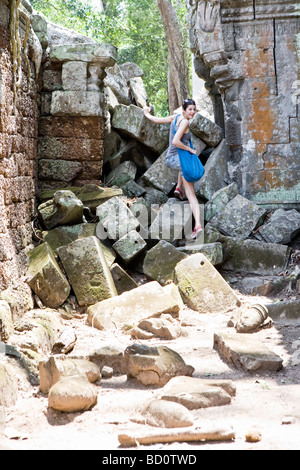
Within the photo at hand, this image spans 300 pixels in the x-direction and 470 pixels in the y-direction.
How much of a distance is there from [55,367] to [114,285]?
2.62 meters

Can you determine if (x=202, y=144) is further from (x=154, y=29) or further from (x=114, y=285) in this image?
(x=154, y=29)

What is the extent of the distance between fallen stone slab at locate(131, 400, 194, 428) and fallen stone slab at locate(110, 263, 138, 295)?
321cm

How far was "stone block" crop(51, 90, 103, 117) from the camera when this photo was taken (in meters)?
7.31

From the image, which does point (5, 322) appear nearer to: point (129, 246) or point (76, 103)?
point (129, 246)

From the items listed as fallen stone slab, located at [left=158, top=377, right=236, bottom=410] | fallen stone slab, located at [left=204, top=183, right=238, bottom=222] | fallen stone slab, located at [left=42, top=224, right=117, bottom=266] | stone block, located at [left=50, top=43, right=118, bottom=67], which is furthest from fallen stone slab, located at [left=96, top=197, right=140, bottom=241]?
fallen stone slab, located at [left=158, top=377, right=236, bottom=410]

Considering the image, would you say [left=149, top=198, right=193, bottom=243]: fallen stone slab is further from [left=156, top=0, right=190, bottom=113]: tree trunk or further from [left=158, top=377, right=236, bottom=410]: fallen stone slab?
[left=156, top=0, right=190, bottom=113]: tree trunk

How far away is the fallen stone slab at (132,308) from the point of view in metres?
5.41

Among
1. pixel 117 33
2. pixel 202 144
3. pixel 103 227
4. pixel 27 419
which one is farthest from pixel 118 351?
pixel 117 33

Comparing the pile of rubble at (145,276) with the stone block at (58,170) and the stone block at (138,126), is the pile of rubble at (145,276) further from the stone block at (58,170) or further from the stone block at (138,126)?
the stone block at (58,170)

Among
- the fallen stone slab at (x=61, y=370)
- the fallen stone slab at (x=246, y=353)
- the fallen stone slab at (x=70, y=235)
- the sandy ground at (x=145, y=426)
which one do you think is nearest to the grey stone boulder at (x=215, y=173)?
the fallen stone slab at (x=70, y=235)

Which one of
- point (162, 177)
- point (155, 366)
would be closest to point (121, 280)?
point (162, 177)

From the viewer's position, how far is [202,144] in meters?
8.58

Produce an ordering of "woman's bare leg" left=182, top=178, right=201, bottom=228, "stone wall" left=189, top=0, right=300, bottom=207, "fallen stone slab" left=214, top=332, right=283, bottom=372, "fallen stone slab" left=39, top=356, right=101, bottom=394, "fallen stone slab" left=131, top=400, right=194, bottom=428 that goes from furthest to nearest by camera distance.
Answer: "stone wall" left=189, top=0, right=300, bottom=207
"woman's bare leg" left=182, top=178, right=201, bottom=228
"fallen stone slab" left=214, top=332, right=283, bottom=372
"fallen stone slab" left=39, top=356, right=101, bottom=394
"fallen stone slab" left=131, top=400, right=194, bottom=428

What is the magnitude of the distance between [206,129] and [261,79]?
1.06 meters
